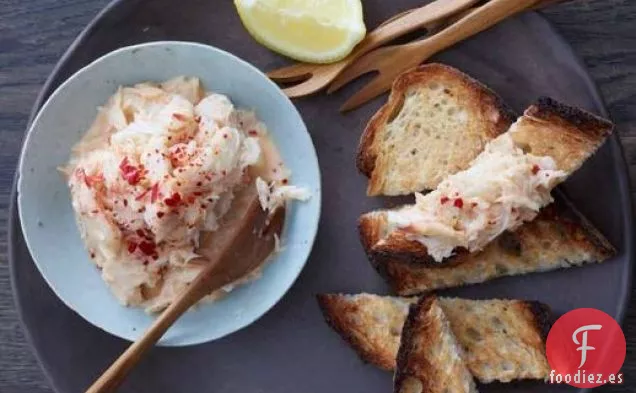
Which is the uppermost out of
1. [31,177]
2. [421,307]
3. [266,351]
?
[31,177]

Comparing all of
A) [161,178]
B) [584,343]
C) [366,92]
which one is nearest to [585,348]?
[584,343]

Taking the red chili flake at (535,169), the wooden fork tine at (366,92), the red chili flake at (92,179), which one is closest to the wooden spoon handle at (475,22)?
the wooden fork tine at (366,92)

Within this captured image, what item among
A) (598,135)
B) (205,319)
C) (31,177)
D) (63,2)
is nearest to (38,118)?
(31,177)

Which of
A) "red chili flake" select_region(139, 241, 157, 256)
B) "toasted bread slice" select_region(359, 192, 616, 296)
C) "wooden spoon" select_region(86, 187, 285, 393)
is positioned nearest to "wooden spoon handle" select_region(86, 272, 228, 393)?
"wooden spoon" select_region(86, 187, 285, 393)

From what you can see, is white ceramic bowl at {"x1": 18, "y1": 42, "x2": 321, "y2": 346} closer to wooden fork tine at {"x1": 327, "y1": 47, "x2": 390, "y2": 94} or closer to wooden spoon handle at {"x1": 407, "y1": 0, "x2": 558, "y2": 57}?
wooden fork tine at {"x1": 327, "y1": 47, "x2": 390, "y2": 94}

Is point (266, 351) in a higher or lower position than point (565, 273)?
lower

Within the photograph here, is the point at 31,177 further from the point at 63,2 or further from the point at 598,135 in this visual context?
the point at 598,135

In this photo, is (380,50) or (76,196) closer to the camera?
(76,196)
